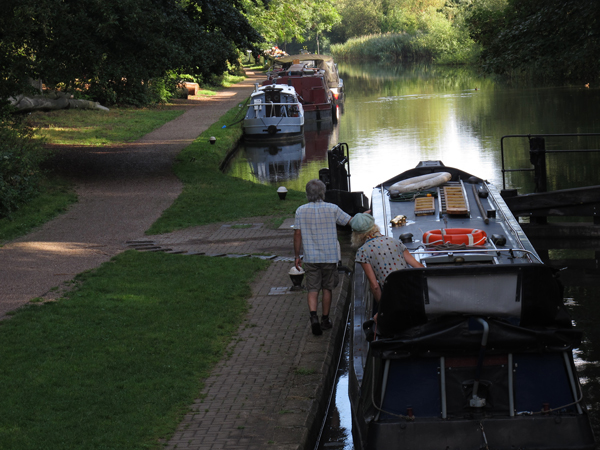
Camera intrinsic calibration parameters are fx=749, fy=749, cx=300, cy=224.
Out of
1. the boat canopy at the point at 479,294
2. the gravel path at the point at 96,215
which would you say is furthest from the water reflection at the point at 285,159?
the boat canopy at the point at 479,294

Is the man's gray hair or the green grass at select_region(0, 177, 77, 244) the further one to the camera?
the green grass at select_region(0, 177, 77, 244)

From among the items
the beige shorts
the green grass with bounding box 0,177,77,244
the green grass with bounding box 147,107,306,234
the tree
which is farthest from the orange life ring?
the tree

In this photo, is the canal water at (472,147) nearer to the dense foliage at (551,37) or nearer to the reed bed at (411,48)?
the dense foliage at (551,37)

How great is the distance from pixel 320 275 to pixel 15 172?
10.6 meters

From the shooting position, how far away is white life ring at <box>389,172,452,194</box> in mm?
10750

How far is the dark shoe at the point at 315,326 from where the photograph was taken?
8648mm

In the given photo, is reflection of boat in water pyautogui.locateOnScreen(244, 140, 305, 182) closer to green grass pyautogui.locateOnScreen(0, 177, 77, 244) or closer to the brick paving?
green grass pyautogui.locateOnScreen(0, 177, 77, 244)

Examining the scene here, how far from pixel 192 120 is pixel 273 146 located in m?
5.66

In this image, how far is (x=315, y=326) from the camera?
8.65 metres

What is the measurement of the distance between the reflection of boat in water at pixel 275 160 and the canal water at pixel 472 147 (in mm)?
37

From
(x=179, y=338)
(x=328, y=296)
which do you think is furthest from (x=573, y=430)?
(x=179, y=338)

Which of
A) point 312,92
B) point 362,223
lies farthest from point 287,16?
point 362,223

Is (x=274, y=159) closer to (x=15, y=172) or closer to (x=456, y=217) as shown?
(x=15, y=172)

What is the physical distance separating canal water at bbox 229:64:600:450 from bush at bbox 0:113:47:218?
7.60 meters
